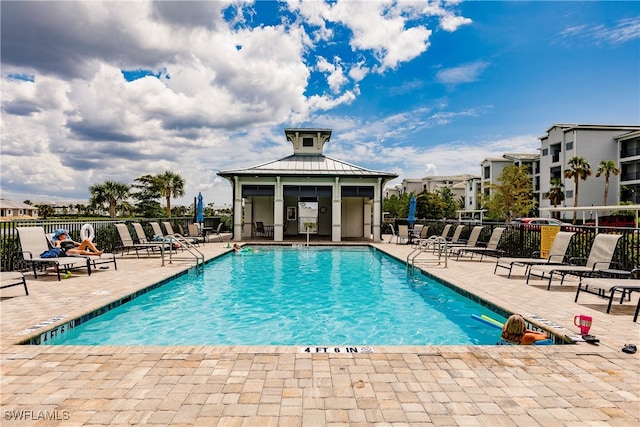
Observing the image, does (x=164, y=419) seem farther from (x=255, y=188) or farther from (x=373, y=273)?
(x=255, y=188)

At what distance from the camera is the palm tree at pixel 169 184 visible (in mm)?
39906

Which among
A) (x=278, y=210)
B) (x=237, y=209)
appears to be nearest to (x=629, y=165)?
(x=278, y=210)

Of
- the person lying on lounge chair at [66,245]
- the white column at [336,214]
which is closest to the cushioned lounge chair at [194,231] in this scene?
the white column at [336,214]

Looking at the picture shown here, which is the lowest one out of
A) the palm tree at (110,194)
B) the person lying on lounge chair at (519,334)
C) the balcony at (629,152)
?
the person lying on lounge chair at (519,334)

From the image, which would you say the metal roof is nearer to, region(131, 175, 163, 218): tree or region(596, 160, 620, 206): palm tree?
region(131, 175, 163, 218): tree

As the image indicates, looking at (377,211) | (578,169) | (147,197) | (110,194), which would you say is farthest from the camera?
(110,194)

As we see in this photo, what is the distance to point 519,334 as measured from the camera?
457cm

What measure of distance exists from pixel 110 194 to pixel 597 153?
60.8 m

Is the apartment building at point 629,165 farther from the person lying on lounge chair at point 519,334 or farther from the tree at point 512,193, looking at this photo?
the person lying on lounge chair at point 519,334

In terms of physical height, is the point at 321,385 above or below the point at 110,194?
below

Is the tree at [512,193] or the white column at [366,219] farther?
the tree at [512,193]

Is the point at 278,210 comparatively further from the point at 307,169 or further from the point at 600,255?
the point at 600,255

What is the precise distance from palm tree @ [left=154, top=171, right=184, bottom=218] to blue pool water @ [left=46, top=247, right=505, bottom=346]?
1273 inches

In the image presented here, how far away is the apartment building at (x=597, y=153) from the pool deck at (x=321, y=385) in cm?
4377
